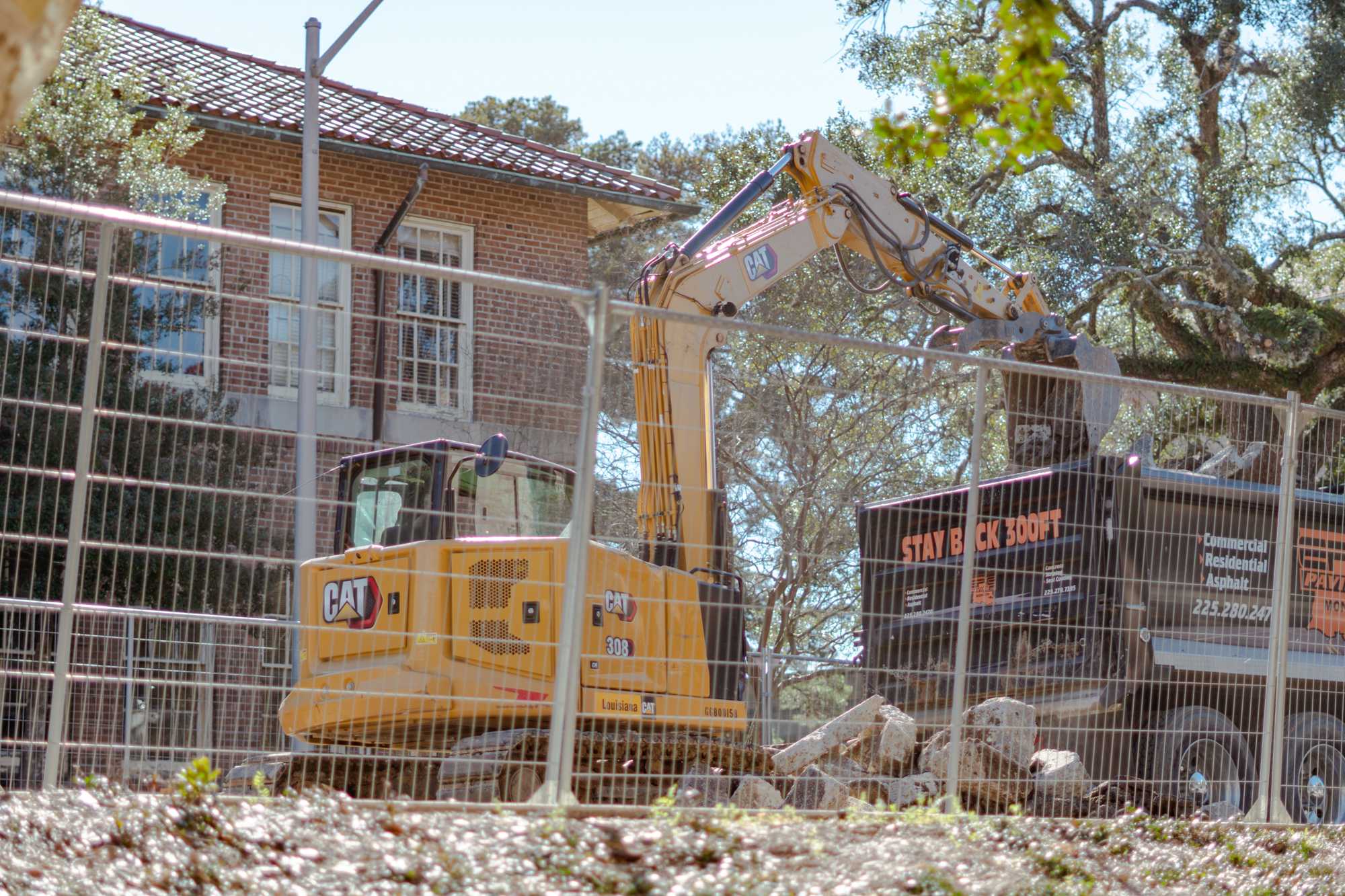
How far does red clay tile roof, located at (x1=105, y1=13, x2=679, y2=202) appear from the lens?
59.4 ft

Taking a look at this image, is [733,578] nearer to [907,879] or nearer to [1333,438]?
[907,879]

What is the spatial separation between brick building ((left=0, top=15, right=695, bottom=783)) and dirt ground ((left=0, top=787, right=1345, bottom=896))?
5.42 ft

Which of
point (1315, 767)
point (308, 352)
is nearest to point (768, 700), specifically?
point (308, 352)

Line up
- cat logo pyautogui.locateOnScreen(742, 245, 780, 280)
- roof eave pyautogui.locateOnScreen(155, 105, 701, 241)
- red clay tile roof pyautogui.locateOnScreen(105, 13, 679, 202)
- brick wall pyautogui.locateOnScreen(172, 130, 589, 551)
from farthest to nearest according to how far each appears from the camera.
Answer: red clay tile roof pyautogui.locateOnScreen(105, 13, 679, 202)
roof eave pyautogui.locateOnScreen(155, 105, 701, 241)
brick wall pyautogui.locateOnScreen(172, 130, 589, 551)
cat logo pyautogui.locateOnScreen(742, 245, 780, 280)

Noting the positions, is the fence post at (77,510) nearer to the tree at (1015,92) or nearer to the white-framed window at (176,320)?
the white-framed window at (176,320)

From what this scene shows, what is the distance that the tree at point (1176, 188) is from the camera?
2153cm

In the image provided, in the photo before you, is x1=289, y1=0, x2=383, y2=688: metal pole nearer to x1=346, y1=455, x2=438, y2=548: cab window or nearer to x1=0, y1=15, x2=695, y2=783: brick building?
x1=0, y1=15, x2=695, y2=783: brick building

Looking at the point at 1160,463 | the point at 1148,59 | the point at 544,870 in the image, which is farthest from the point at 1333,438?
the point at 1148,59

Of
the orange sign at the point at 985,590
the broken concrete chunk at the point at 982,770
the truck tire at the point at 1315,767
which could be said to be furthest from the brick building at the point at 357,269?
the truck tire at the point at 1315,767

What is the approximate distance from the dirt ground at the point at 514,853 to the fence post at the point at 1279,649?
5.70 feet

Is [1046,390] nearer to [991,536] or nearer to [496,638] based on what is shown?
[991,536]

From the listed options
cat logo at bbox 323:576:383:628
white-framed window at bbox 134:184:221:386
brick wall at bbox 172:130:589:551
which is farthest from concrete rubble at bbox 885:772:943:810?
white-framed window at bbox 134:184:221:386

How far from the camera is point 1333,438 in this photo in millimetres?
10039

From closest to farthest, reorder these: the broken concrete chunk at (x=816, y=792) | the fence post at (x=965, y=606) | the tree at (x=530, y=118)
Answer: the fence post at (x=965, y=606) < the broken concrete chunk at (x=816, y=792) < the tree at (x=530, y=118)
